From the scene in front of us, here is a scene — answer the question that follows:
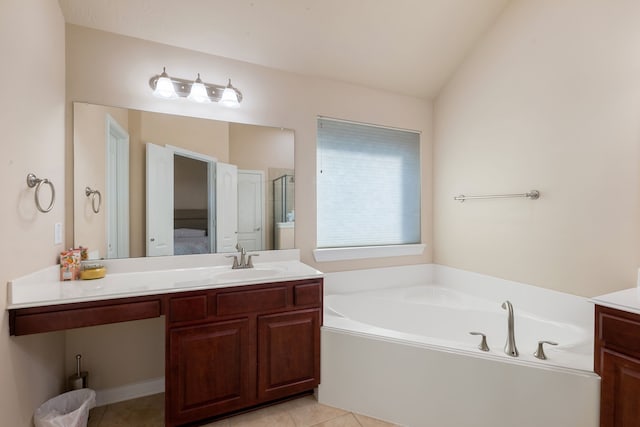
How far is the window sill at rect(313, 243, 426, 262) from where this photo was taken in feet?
8.24

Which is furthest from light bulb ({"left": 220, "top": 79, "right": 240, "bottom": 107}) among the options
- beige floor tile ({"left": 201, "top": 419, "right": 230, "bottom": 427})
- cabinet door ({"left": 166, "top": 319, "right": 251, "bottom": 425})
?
beige floor tile ({"left": 201, "top": 419, "right": 230, "bottom": 427})

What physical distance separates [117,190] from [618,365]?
2807 mm

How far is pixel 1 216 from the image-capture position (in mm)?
1188

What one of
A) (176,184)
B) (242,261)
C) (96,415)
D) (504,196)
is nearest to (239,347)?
(242,261)

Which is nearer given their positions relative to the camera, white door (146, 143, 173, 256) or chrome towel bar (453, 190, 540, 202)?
white door (146, 143, 173, 256)

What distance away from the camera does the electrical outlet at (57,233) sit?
5.44 feet

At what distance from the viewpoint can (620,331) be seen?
129 centimetres

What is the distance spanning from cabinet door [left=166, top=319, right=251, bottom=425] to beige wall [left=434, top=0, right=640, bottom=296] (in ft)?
6.73

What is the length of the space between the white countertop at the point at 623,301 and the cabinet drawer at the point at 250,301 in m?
1.59

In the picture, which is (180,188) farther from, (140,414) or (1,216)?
(140,414)

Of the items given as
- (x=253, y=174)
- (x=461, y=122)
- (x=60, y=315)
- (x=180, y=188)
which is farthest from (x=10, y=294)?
(x=461, y=122)

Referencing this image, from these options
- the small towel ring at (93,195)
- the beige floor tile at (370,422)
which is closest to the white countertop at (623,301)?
the beige floor tile at (370,422)

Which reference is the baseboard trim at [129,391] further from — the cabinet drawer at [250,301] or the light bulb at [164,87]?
the light bulb at [164,87]

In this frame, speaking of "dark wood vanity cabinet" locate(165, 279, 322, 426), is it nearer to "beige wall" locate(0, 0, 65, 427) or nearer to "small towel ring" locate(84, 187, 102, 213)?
"beige wall" locate(0, 0, 65, 427)
